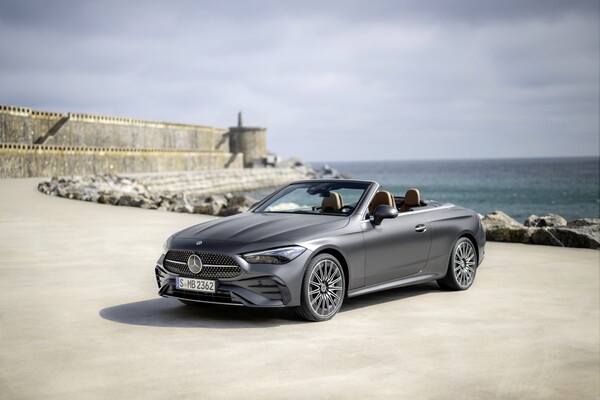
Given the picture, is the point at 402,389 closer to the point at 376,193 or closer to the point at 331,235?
the point at 331,235

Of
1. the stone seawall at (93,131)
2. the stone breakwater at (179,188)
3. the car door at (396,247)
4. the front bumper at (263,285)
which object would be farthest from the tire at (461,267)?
the stone seawall at (93,131)

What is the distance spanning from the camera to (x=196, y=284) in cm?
795

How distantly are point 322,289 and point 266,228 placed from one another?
83 cm

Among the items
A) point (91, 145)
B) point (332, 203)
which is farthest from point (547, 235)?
point (91, 145)

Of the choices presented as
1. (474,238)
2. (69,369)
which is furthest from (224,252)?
(474,238)

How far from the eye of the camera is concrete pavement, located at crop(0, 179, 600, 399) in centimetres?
583

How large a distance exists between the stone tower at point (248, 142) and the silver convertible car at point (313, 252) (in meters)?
85.0

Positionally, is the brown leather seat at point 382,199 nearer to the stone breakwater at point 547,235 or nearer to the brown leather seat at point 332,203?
the brown leather seat at point 332,203

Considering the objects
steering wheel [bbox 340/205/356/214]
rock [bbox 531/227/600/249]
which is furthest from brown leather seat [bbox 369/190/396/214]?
rock [bbox 531/227/600/249]

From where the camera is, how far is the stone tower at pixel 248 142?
94438 millimetres

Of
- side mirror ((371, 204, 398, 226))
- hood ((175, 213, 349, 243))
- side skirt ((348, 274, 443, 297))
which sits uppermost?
A: side mirror ((371, 204, 398, 226))

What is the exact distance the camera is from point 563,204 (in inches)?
2793

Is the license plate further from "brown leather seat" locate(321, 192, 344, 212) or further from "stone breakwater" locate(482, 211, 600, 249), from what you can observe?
"stone breakwater" locate(482, 211, 600, 249)

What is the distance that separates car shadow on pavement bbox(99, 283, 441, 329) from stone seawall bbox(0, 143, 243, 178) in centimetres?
3750
